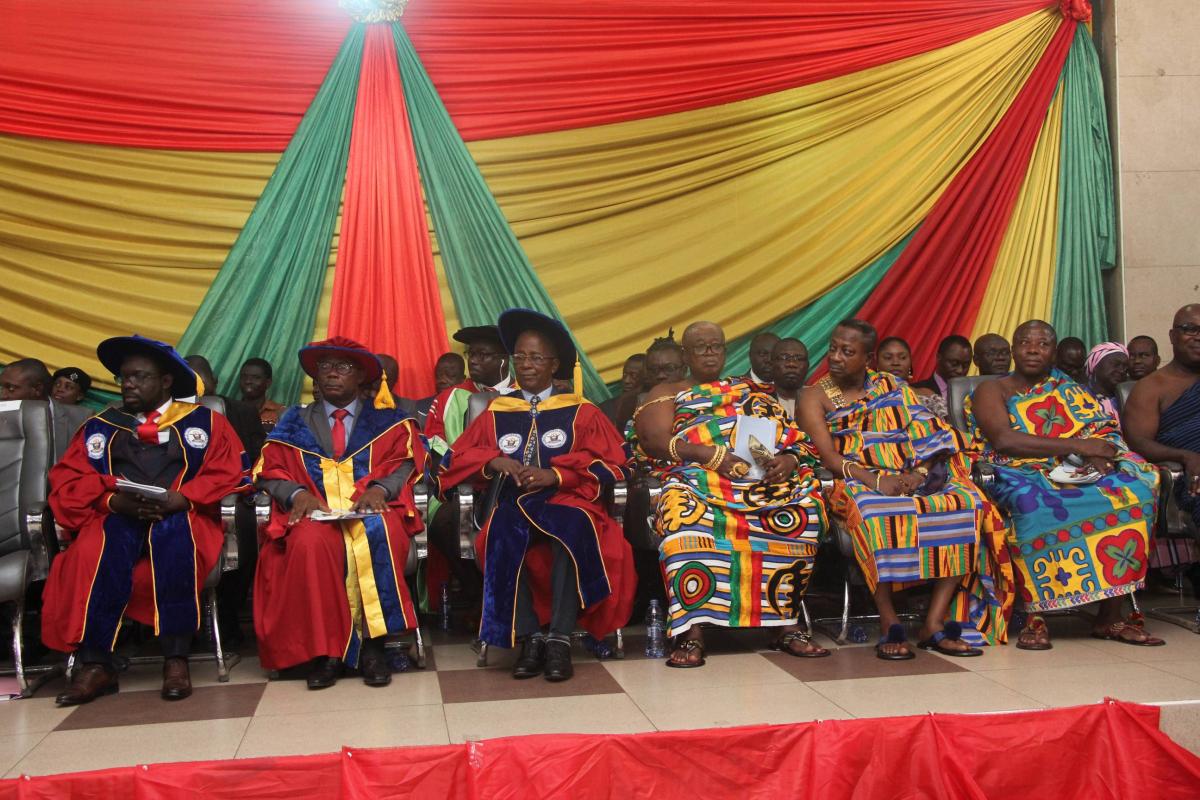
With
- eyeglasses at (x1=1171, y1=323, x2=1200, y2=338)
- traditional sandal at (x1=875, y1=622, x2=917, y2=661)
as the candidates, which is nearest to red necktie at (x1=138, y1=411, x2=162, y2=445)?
traditional sandal at (x1=875, y1=622, x2=917, y2=661)

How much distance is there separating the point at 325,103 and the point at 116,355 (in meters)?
2.38

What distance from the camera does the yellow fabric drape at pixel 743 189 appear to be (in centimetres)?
666

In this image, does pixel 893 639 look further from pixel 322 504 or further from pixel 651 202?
pixel 651 202

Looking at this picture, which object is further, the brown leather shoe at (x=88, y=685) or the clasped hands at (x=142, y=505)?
the clasped hands at (x=142, y=505)

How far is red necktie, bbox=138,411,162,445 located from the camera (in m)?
4.57

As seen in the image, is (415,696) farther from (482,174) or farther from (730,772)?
(482,174)

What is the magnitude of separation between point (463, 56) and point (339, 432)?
9.06ft

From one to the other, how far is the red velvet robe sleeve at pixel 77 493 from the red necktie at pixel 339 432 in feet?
2.84

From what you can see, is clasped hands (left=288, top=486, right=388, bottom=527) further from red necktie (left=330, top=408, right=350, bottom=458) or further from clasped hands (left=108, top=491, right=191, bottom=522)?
clasped hands (left=108, top=491, right=191, bottom=522)

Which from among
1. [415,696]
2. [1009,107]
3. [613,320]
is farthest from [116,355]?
[1009,107]

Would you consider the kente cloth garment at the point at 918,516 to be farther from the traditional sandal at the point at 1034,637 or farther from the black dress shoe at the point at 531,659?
the black dress shoe at the point at 531,659

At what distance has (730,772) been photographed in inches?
123

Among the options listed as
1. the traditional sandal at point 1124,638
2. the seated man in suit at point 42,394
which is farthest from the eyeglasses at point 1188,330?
the seated man in suit at point 42,394

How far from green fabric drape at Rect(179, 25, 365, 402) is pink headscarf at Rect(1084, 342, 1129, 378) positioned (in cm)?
428
